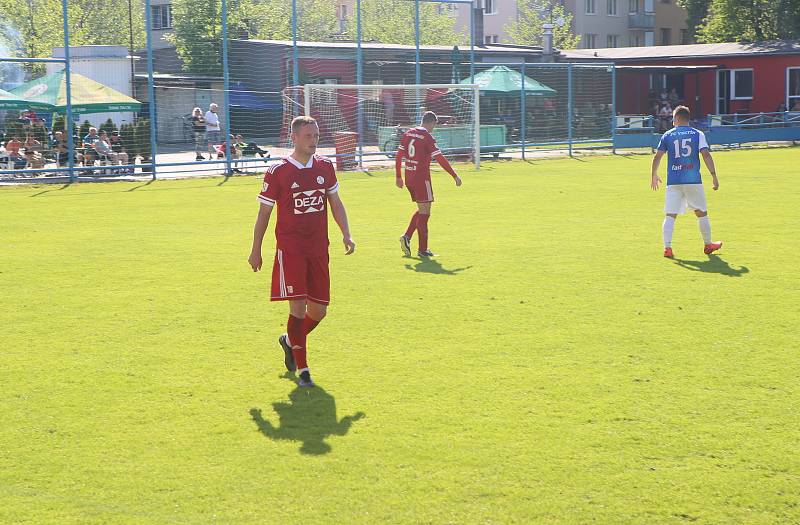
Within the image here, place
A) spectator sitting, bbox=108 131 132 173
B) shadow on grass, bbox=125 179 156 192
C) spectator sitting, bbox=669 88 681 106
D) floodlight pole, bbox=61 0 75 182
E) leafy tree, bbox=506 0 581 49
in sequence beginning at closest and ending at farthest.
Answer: shadow on grass, bbox=125 179 156 192
floodlight pole, bbox=61 0 75 182
spectator sitting, bbox=108 131 132 173
spectator sitting, bbox=669 88 681 106
leafy tree, bbox=506 0 581 49

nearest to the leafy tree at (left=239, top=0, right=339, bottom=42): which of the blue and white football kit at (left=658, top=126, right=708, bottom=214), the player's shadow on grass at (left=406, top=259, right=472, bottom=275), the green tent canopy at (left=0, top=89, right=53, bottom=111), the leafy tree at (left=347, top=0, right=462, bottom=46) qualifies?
the leafy tree at (left=347, top=0, right=462, bottom=46)

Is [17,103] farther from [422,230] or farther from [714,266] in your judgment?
[714,266]

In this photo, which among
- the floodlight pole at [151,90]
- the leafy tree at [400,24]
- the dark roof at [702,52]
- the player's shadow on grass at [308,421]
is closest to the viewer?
the player's shadow on grass at [308,421]

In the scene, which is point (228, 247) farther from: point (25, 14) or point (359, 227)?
point (25, 14)

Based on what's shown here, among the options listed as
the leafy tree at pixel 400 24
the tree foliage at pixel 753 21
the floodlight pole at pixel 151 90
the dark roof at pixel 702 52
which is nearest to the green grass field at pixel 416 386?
the floodlight pole at pixel 151 90

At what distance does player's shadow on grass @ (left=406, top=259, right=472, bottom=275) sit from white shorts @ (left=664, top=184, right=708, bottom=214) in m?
2.90

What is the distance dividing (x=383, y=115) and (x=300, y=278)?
2286cm

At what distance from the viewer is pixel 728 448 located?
224 inches

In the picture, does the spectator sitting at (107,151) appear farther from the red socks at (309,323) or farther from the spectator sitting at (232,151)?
the red socks at (309,323)

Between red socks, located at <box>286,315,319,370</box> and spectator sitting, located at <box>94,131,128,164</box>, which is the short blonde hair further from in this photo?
spectator sitting, located at <box>94,131,128,164</box>

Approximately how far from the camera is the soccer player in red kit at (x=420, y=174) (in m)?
13.1

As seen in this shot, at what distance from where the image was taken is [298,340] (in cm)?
730

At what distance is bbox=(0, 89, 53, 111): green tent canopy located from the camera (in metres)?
24.6

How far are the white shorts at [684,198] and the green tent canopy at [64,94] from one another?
55.5ft
